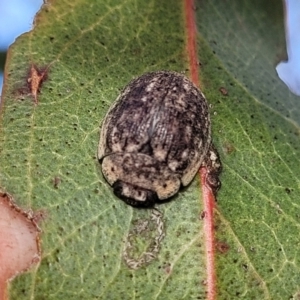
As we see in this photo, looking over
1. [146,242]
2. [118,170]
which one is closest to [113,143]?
[118,170]

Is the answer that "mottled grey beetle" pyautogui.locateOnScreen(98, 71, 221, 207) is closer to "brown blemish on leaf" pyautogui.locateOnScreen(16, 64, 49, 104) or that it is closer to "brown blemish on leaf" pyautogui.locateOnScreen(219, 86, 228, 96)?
"brown blemish on leaf" pyautogui.locateOnScreen(219, 86, 228, 96)

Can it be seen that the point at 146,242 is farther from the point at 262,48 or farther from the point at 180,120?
the point at 262,48

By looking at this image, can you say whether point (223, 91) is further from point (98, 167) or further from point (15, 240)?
point (15, 240)

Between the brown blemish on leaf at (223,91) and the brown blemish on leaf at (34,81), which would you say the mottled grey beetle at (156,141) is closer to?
the brown blemish on leaf at (223,91)

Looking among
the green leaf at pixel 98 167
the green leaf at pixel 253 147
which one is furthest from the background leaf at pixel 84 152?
the green leaf at pixel 253 147

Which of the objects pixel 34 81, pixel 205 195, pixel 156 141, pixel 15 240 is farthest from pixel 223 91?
pixel 15 240
